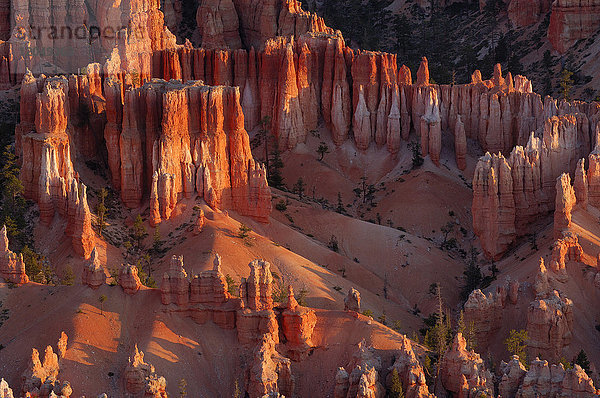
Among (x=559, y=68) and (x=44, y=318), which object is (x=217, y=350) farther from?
(x=559, y=68)

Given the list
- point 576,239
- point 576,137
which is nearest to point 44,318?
point 576,239

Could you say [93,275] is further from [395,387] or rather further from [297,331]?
[395,387]

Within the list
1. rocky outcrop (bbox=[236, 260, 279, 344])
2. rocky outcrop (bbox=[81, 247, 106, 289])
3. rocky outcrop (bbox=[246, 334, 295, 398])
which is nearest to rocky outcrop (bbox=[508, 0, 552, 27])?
rocky outcrop (bbox=[236, 260, 279, 344])

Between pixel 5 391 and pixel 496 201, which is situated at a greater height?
pixel 496 201

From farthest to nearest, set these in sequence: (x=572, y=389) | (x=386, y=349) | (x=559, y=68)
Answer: (x=559, y=68), (x=386, y=349), (x=572, y=389)

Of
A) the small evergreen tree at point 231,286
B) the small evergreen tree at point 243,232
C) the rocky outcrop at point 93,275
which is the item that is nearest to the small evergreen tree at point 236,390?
the small evergreen tree at point 231,286

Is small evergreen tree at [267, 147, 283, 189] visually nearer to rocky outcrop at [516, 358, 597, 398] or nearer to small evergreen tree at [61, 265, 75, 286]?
small evergreen tree at [61, 265, 75, 286]

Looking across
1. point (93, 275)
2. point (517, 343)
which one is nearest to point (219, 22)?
point (93, 275)
